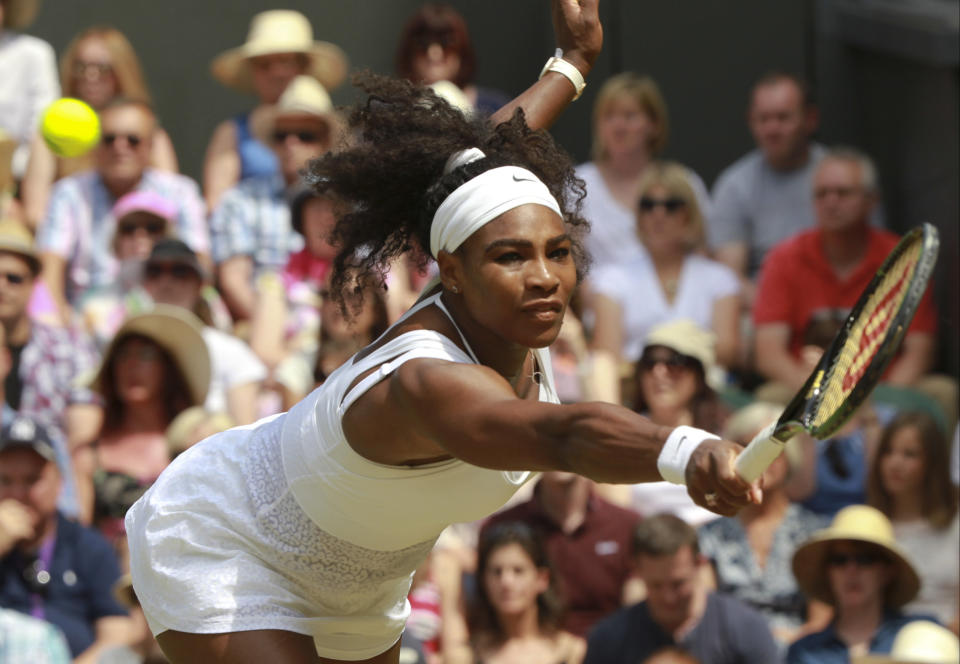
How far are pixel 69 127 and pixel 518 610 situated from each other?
2945 mm

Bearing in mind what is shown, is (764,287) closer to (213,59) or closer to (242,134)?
(242,134)

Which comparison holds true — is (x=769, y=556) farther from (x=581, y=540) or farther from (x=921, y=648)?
(x=921, y=648)

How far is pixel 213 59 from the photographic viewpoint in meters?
9.57

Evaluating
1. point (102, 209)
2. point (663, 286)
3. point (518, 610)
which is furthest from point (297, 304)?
point (518, 610)

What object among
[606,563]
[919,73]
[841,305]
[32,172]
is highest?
[919,73]

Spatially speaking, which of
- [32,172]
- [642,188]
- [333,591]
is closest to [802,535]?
[642,188]

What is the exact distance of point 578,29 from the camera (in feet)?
14.3

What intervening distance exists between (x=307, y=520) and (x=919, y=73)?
5644 millimetres

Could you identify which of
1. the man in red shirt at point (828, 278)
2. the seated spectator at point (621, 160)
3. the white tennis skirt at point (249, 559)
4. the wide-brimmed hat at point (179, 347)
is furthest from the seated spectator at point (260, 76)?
the white tennis skirt at point (249, 559)

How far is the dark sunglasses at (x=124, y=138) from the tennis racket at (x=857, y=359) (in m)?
5.22

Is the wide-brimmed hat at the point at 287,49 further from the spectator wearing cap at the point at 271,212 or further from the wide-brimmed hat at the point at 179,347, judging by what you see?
the wide-brimmed hat at the point at 179,347

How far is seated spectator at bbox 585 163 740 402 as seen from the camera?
729 cm

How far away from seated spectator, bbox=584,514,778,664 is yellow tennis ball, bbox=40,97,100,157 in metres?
3.09

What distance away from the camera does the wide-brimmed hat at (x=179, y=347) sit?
6781mm
